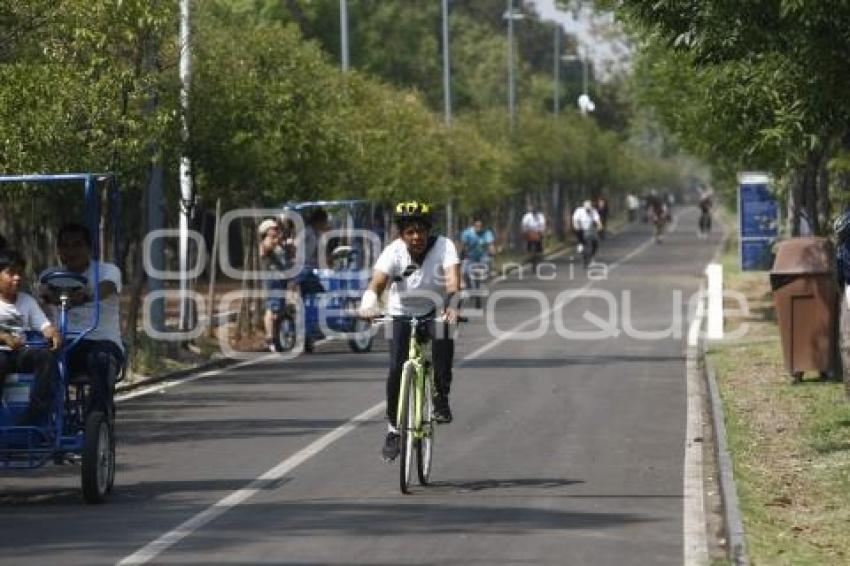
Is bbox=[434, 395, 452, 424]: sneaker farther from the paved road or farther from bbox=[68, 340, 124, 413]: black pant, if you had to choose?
bbox=[68, 340, 124, 413]: black pant

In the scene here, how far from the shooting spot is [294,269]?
31641 mm

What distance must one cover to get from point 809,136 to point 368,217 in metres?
19.5

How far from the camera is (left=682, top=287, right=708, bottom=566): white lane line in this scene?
11908 mm

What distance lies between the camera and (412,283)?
14.8 meters

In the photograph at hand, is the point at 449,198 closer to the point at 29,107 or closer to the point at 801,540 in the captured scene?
the point at 29,107

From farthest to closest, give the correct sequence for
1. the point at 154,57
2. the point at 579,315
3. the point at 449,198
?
the point at 449,198, the point at 579,315, the point at 154,57

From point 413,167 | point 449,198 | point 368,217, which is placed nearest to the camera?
point 368,217

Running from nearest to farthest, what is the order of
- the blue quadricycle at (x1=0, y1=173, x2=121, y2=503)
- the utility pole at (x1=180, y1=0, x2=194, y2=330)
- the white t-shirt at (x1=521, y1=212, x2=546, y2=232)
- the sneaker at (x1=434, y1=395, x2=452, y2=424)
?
the blue quadricycle at (x1=0, y1=173, x2=121, y2=503) < the sneaker at (x1=434, y1=395, x2=452, y2=424) < the utility pole at (x1=180, y1=0, x2=194, y2=330) < the white t-shirt at (x1=521, y1=212, x2=546, y2=232)

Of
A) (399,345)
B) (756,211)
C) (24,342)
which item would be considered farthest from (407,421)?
(756,211)

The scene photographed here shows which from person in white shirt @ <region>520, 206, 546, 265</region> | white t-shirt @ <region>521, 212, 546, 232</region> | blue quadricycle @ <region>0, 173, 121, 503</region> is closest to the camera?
blue quadricycle @ <region>0, 173, 121, 503</region>

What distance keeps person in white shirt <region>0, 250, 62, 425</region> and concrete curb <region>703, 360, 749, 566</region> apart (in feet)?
13.3

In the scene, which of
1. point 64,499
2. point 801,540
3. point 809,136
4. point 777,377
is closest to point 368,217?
point 777,377

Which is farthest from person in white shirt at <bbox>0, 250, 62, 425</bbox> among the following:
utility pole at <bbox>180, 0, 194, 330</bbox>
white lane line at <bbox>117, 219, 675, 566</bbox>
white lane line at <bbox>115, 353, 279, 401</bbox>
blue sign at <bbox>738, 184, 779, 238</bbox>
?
blue sign at <bbox>738, 184, 779, 238</bbox>

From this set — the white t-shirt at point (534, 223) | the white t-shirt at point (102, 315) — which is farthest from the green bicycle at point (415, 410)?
the white t-shirt at point (534, 223)
